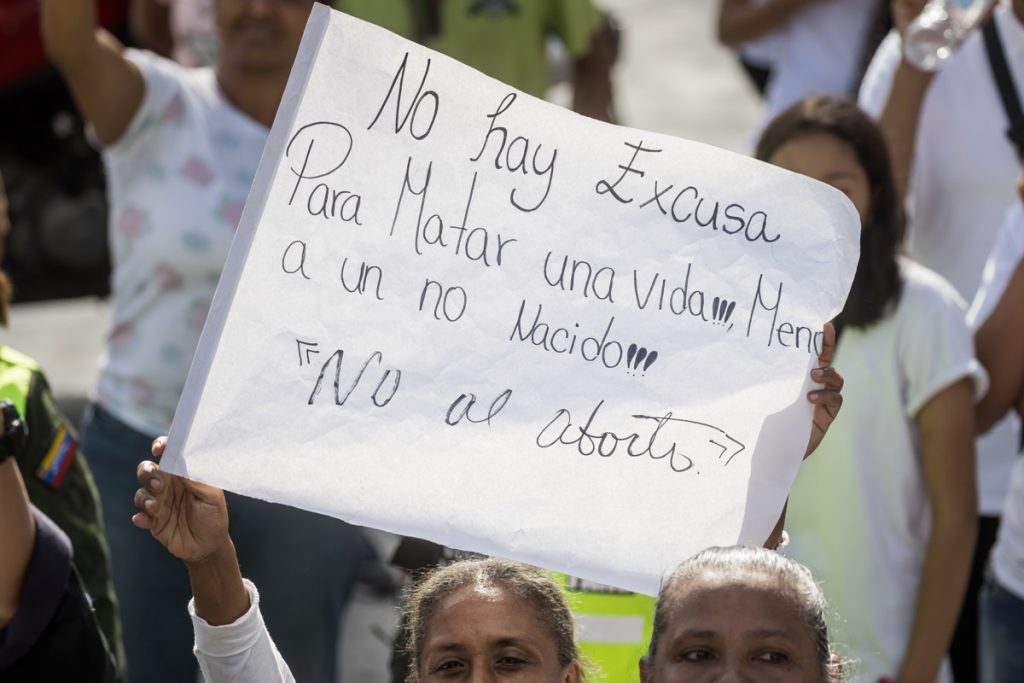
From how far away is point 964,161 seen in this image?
4.16m

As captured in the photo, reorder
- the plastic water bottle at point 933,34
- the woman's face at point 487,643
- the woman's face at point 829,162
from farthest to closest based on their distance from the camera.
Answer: the plastic water bottle at point 933,34 → the woman's face at point 829,162 → the woman's face at point 487,643

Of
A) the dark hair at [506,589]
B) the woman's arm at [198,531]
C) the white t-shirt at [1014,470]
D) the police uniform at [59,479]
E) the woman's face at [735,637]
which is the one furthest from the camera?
the white t-shirt at [1014,470]

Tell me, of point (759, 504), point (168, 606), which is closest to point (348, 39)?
point (759, 504)

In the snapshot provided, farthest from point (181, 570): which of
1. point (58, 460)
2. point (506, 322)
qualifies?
point (506, 322)

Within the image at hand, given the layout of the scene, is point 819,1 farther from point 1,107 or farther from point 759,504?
point 1,107

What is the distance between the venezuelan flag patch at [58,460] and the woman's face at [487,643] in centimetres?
81

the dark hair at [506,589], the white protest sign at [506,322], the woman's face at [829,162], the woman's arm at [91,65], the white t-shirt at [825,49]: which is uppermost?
the white t-shirt at [825,49]

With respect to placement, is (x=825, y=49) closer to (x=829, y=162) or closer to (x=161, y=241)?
(x=829, y=162)

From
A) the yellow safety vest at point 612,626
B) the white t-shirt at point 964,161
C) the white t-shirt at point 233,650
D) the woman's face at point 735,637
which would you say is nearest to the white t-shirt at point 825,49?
the white t-shirt at point 964,161

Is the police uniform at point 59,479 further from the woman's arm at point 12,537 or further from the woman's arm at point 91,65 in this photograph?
the woman's arm at point 91,65

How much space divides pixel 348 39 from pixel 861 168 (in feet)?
4.97

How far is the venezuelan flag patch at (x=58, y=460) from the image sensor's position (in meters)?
3.11

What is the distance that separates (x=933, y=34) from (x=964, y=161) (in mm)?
327

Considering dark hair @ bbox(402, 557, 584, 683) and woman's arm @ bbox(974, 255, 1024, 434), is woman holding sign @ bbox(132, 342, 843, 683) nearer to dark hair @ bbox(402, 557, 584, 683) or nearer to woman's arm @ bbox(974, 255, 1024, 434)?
dark hair @ bbox(402, 557, 584, 683)
